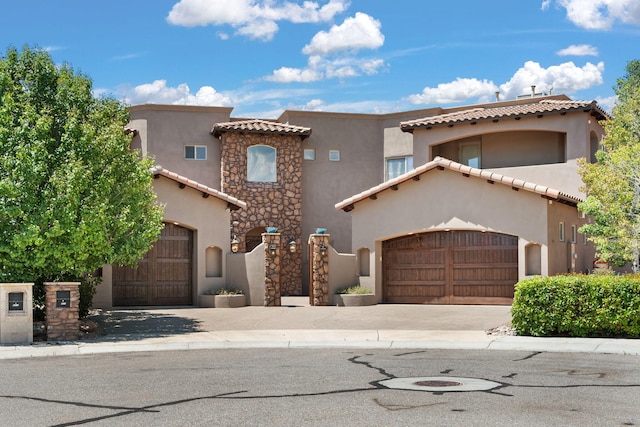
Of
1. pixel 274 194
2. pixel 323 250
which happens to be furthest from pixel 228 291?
pixel 274 194

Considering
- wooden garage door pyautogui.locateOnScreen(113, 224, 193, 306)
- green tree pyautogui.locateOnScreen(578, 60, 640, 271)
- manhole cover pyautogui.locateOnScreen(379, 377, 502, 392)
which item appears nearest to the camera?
manhole cover pyautogui.locateOnScreen(379, 377, 502, 392)

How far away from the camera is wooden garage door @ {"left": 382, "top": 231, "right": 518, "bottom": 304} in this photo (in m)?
26.4

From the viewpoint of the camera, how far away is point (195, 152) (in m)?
35.5

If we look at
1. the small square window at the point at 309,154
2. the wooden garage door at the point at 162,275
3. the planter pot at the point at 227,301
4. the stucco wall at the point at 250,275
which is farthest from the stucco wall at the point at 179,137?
the planter pot at the point at 227,301

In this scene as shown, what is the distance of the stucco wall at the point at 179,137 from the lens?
3512 cm

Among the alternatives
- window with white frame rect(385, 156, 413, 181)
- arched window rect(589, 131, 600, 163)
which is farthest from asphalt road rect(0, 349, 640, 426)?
window with white frame rect(385, 156, 413, 181)

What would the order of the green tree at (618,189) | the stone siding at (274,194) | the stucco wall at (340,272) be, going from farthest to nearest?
the stone siding at (274,194) < the stucco wall at (340,272) < the green tree at (618,189)

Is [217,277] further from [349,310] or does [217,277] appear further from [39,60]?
[39,60]

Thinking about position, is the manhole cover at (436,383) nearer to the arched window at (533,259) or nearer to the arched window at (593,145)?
the arched window at (533,259)

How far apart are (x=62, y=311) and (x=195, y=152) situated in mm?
17812

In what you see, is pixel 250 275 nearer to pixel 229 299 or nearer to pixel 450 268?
pixel 229 299

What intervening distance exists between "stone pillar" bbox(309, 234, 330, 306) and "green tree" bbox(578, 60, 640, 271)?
8.45 m

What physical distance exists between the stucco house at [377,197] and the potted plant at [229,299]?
1.46 feet

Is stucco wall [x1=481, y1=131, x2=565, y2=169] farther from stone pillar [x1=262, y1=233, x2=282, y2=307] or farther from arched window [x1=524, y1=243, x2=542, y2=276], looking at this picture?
stone pillar [x1=262, y1=233, x2=282, y2=307]
